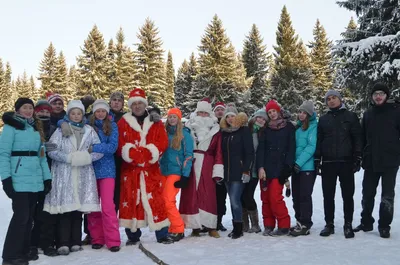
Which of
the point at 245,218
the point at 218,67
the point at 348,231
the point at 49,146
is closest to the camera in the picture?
the point at 49,146

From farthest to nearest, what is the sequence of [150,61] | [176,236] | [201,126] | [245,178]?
[150,61], [201,126], [245,178], [176,236]

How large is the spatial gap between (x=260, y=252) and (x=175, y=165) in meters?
1.96

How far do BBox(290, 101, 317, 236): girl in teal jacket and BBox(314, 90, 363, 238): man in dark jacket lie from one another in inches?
5.1

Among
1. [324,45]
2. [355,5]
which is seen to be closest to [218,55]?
[324,45]

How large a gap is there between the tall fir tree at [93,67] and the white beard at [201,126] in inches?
1267

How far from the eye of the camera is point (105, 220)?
553 centimetres

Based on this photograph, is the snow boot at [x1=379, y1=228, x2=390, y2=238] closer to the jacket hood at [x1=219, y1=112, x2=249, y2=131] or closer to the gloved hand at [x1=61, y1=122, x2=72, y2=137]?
the jacket hood at [x1=219, y1=112, x2=249, y2=131]

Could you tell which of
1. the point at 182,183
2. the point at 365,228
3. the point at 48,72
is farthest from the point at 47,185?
the point at 48,72

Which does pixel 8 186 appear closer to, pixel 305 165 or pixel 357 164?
pixel 305 165

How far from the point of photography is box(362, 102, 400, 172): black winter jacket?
19.0 ft

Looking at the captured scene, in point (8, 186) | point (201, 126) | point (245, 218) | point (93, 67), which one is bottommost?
point (245, 218)

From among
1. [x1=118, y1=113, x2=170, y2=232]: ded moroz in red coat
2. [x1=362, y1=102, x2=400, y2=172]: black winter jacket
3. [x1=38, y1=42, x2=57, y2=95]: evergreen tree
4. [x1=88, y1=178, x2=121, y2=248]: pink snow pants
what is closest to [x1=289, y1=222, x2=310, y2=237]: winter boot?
[x1=362, y1=102, x2=400, y2=172]: black winter jacket

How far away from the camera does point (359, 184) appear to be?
11578 mm

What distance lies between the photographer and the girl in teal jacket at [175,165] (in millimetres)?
6043
